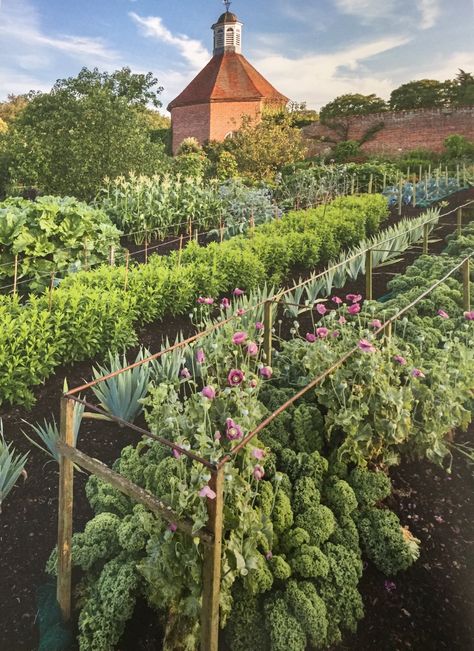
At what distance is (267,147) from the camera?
46.3 ft

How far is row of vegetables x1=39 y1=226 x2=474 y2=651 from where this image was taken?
1.43 metres

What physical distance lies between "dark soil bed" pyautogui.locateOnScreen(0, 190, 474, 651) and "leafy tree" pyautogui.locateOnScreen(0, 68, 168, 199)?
7068mm

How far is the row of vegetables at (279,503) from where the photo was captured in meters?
1.43

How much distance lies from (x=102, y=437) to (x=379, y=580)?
4.46 ft

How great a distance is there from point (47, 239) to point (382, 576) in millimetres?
4551

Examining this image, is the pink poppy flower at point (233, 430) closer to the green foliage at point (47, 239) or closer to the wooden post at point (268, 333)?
the wooden post at point (268, 333)

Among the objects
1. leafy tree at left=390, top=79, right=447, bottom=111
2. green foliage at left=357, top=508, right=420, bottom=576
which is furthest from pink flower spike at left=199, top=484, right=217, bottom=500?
leafy tree at left=390, top=79, right=447, bottom=111

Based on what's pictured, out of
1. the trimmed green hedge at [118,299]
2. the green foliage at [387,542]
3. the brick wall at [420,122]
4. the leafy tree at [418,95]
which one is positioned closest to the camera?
the green foliage at [387,542]

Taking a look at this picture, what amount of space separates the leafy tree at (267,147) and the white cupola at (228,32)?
10.9 m

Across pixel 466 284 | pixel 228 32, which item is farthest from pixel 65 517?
pixel 466 284

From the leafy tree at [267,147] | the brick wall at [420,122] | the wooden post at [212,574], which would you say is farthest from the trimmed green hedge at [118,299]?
the leafy tree at [267,147]

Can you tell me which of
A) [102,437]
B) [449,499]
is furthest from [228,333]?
[449,499]

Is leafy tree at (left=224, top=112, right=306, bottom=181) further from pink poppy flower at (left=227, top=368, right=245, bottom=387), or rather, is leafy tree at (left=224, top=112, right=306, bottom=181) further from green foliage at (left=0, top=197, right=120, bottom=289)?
pink poppy flower at (left=227, top=368, right=245, bottom=387)

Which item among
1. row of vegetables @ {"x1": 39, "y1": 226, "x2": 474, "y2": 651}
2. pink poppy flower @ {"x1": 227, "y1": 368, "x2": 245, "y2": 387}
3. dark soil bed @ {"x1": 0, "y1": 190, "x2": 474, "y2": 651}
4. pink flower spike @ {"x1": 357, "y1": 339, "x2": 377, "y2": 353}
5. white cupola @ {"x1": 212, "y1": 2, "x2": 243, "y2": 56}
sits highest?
A: white cupola @ {"x1": 212, "y1": 2, "x2": 243, "y2": 56}
